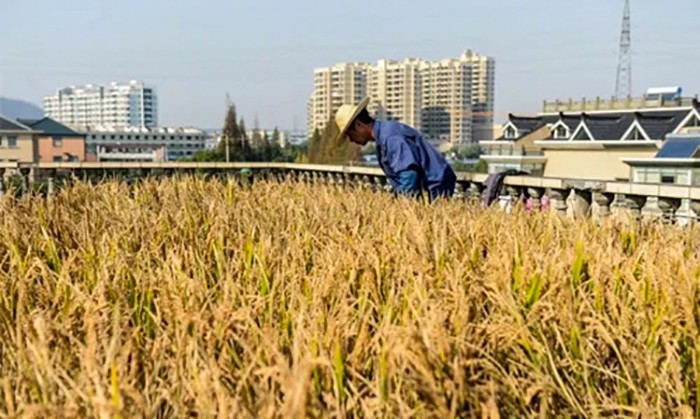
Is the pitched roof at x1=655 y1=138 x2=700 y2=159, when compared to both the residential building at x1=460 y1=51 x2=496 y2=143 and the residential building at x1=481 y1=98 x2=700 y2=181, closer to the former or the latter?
the residential building at x1=481 y1=98 x2=700 y2=181

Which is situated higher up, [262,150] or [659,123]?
[659,123]

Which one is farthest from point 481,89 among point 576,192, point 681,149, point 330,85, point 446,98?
point 576,192

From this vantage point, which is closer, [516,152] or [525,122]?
[516,152]

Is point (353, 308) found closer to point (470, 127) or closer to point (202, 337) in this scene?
point (202, 337)

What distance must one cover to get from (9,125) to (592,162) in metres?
38.0

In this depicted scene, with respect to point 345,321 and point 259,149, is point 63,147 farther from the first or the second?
point 345,321

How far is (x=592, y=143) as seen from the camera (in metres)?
33.6

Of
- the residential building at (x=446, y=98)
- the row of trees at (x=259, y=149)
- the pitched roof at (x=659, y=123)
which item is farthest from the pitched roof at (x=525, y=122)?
the residential building at (x=446, y=98)

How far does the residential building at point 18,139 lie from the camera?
151 ft

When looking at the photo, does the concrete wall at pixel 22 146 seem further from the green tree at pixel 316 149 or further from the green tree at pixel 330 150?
the green tree at pixel 330 150

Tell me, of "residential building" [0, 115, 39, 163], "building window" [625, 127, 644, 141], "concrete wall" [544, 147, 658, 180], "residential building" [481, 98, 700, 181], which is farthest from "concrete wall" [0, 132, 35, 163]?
"building window" [625, 127, 644, 141]

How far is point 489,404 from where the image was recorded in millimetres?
1156

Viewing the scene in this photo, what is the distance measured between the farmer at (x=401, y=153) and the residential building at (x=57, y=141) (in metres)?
55.2

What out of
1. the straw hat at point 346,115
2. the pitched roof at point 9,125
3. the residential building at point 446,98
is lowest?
the straw hat at point 346,115
